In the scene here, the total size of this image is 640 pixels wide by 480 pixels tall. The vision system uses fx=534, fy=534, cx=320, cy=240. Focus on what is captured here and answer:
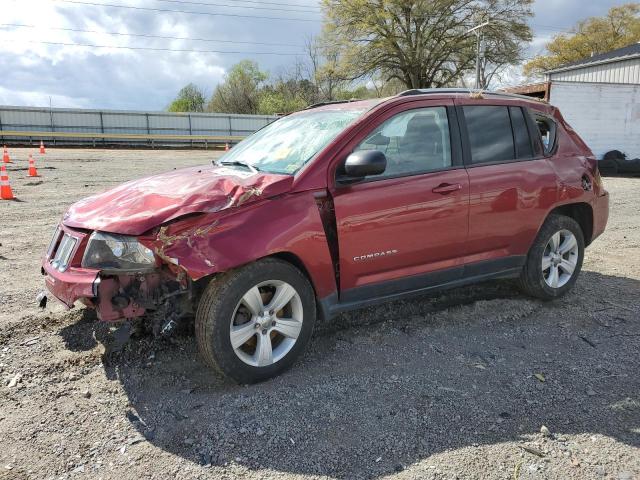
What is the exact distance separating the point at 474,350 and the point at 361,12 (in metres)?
38.1

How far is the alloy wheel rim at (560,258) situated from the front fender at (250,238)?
243cm

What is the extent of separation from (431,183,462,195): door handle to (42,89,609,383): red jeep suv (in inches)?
0.7

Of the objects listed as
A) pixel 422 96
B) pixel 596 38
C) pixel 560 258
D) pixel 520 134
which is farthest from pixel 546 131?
pixel 596 38

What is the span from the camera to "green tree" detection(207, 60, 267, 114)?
209 feet

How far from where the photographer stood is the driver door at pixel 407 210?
146 inches

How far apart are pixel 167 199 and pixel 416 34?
3905cm

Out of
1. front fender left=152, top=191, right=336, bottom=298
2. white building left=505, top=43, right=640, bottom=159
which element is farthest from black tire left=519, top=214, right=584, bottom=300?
white building left=505, top=43, right=640, bottom=159

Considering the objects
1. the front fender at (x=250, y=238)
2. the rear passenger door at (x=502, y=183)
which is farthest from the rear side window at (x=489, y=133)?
the front fender at (x=250, y=238)

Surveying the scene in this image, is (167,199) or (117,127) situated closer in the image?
(167,199)

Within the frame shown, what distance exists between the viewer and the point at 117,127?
39000 millimetres

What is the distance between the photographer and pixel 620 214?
993cm

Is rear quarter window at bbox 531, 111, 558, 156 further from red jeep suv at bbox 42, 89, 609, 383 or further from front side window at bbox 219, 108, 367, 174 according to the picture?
front side window at bbox 219, 108, 367, 174

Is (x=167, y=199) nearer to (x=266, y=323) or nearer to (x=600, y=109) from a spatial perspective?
(x=266, y=323)

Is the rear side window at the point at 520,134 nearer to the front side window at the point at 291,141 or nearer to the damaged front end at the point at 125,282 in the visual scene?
the front side window at the point at 291,141
